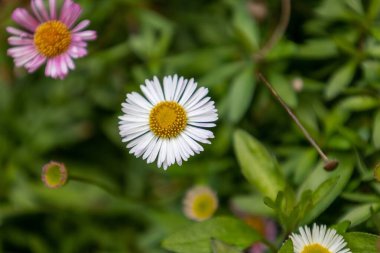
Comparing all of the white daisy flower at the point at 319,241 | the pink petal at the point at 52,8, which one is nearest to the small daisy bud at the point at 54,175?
the pink petal at the point at 52,8

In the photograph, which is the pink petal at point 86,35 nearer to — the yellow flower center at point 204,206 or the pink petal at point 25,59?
the pink petal at point 25,59

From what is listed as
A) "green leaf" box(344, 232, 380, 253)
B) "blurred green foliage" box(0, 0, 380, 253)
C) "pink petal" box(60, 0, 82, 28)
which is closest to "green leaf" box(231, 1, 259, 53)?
"blurred green foliage" box(0, 0, 380, 253)

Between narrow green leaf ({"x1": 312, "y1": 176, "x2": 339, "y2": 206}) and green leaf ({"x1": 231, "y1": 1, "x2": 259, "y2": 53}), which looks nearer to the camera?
narrow green leaf ({"x1": 312, "y1": 176, "x2": 339, "y2": 206})

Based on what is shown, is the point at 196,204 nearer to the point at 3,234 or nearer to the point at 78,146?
the point at 78,146

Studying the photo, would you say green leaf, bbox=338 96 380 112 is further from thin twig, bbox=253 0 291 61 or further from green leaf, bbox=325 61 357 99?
thin twig, bbox=253 0 291 61

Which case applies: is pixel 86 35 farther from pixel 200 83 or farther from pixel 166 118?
pixel 200 83
